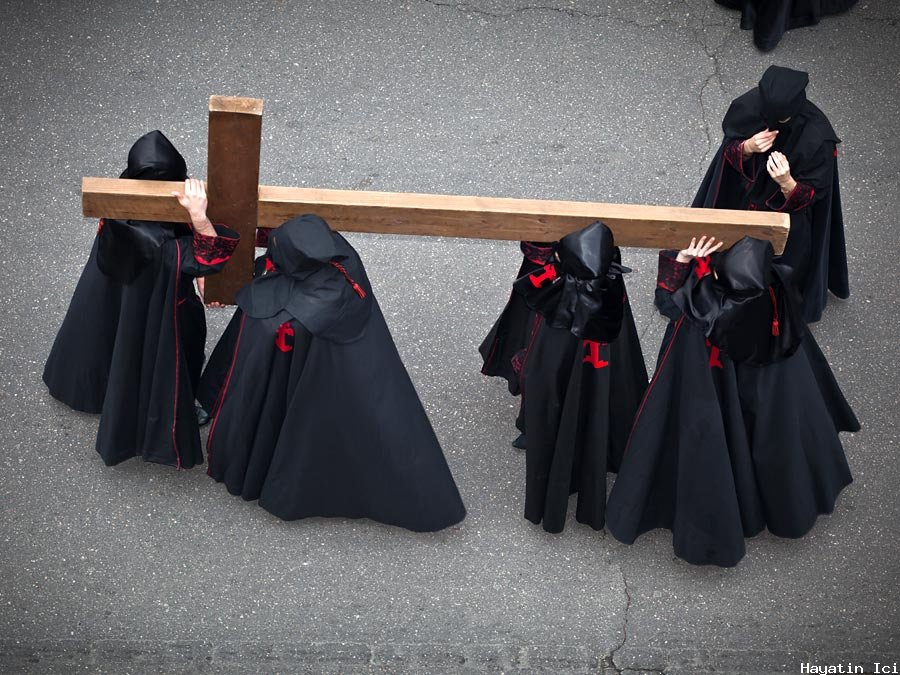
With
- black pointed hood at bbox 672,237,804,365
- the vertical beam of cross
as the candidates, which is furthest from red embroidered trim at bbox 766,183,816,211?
the vertical beam of cross

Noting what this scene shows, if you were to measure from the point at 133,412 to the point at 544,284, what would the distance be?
6.40 ft

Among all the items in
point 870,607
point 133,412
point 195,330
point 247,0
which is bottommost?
point 870,607

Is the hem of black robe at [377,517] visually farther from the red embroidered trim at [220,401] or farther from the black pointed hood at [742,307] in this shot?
the black pointed hood at [742,307]

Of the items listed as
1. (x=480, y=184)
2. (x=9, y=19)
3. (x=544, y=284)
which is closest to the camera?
(x=544, y=284)

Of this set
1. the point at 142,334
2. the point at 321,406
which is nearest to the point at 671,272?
the point at 321,406

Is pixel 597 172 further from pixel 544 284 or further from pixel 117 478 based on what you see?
pixel 117 478

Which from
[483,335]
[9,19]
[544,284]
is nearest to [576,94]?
[483,335]

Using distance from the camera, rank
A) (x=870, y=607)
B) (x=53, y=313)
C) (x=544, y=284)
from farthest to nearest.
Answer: (x=53, y=313), (x=870, y=607), (x=544, y=284)

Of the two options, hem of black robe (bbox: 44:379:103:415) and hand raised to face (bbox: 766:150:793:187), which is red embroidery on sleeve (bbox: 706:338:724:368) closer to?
hand raised to face (bbox: 766:150:793:187)

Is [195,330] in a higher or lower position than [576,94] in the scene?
lower

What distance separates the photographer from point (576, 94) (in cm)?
791

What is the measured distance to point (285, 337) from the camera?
17.9 feet

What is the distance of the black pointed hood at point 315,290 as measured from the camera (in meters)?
5.09

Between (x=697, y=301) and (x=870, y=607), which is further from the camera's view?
(x=870, y=607)
